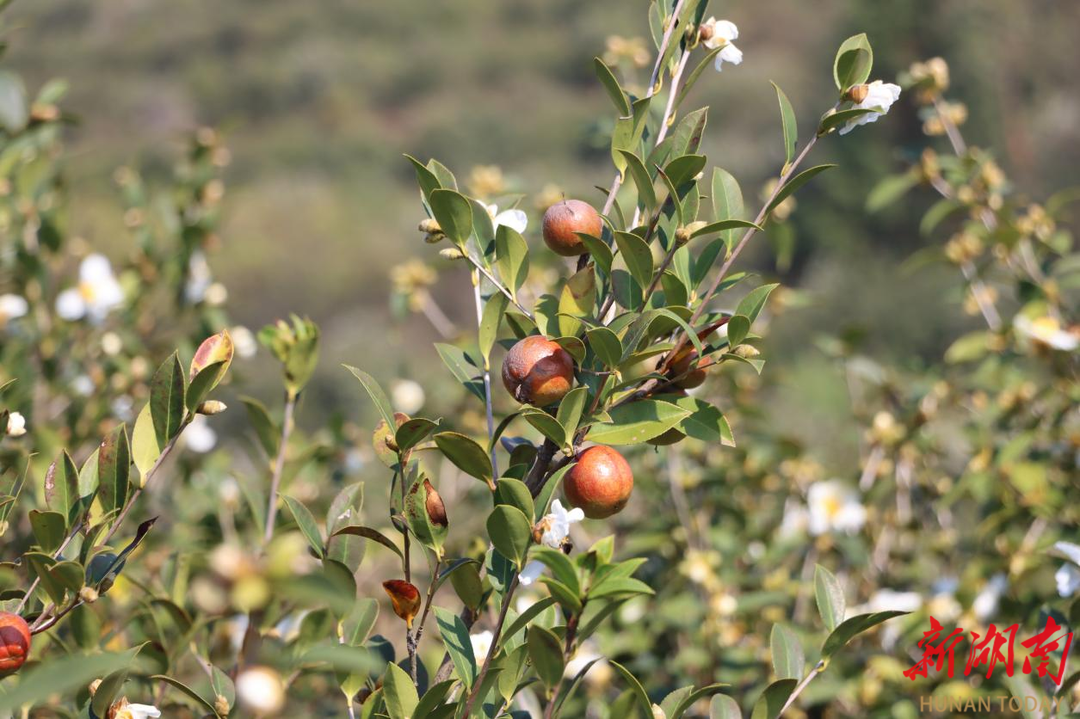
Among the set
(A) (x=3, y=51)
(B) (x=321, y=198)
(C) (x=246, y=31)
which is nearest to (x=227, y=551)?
(A) (x=3, y=51)

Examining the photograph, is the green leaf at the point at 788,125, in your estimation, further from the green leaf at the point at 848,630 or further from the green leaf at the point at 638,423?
the green leaf at the point at 848,630

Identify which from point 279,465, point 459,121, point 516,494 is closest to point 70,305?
point 279,465

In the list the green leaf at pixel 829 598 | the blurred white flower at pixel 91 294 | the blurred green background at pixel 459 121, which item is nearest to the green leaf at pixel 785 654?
the green leaf at pixel 829 598

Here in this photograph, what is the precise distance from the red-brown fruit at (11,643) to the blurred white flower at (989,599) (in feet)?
3.48

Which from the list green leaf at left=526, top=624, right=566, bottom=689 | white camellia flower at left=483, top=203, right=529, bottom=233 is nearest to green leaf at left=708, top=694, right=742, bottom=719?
green leaf at left=526, top=624, right=566, bottom=689

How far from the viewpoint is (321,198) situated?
14867 mm

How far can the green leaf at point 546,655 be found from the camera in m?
0.56

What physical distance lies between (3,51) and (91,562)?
1.85 feet

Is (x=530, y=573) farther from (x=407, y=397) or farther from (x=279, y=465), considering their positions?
(x=407, y=397)

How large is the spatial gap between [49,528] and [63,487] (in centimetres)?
4

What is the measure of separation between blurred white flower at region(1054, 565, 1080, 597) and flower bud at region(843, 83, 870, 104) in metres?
0.54

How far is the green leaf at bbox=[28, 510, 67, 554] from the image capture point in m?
0.61

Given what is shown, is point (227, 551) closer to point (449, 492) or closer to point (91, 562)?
point (91, 562)

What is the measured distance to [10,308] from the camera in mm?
1334
